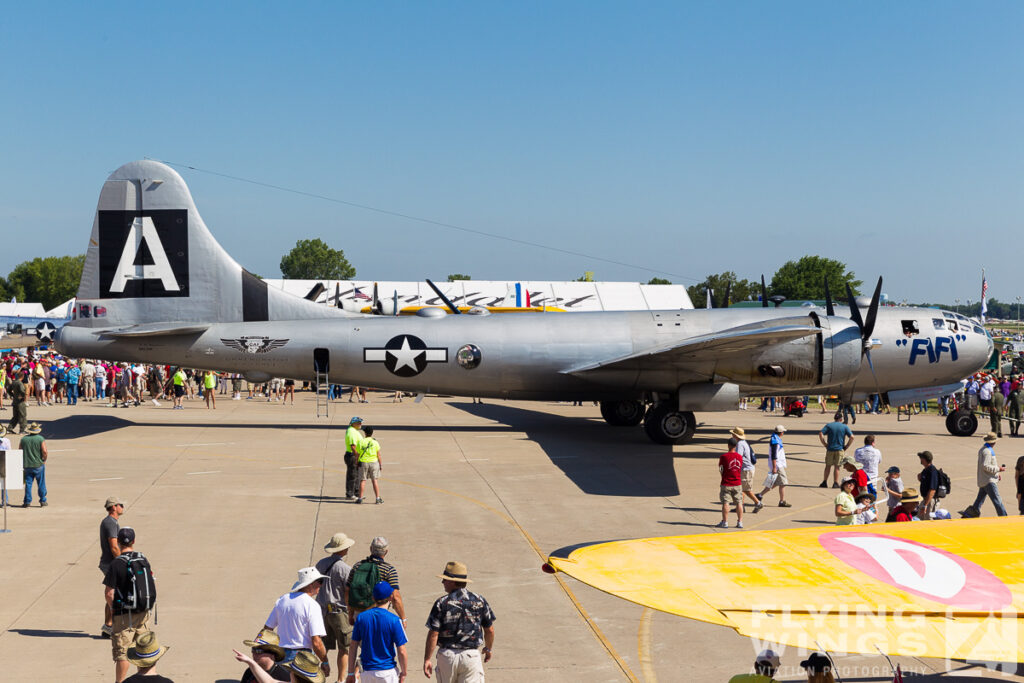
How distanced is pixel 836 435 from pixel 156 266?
19.3 meters

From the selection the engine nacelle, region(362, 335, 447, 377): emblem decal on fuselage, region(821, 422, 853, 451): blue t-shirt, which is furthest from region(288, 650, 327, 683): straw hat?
the engine nacelle

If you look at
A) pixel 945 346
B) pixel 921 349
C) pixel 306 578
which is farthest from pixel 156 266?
pixel 945 346

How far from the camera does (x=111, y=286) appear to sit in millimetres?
25312

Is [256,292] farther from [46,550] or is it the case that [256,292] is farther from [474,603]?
[474,603]

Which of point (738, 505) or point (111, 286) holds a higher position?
point (111, 286)

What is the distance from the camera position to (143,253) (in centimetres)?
2548

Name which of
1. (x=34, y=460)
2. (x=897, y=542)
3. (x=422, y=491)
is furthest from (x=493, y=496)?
(x=897, y=542)

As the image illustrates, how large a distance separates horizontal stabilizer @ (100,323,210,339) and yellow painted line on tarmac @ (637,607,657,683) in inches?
715

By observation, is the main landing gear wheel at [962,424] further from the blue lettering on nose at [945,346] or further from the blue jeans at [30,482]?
the blue jeans at [30,482]

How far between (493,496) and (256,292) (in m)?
11.8

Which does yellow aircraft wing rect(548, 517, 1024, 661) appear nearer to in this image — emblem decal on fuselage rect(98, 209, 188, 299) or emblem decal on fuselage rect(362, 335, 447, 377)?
emblem decal on fuselage rect(362, 335, 447, 377)

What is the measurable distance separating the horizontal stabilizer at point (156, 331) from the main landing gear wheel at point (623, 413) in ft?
42.6

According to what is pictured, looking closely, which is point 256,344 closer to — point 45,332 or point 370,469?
point 370,469

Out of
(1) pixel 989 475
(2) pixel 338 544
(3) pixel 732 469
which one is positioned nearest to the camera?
(2) pixel 338 544
